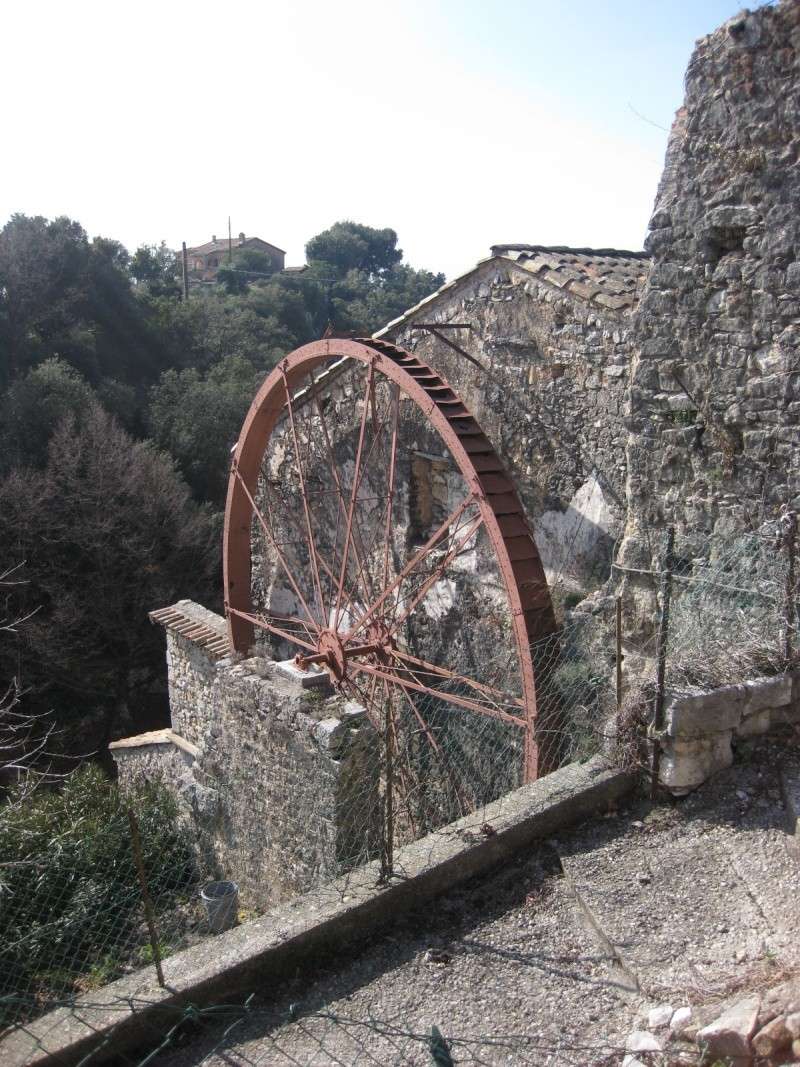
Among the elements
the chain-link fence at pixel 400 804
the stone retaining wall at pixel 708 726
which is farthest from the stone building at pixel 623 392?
the stone retaining wall at pixel 708 726

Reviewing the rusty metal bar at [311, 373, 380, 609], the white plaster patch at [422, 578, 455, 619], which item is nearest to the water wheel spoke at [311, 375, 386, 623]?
the rusty metal bar at [311, 373, 380, 609]

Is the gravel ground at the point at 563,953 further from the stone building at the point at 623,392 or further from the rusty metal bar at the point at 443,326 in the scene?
the rusty metal bar at the point at 443,326

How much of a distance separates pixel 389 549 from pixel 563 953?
5.31 meters

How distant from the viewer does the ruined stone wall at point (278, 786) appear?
18.0 feet

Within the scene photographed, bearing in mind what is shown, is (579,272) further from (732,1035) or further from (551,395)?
(732,1035)

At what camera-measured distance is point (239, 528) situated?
941cm

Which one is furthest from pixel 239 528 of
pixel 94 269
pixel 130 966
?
pixel 94 269

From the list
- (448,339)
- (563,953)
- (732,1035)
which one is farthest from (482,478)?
(732,1035)

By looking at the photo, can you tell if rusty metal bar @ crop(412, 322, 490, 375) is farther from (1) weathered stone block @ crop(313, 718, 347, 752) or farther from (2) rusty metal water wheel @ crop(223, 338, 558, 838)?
(1) weathered stone block @ crop(313, 718, 347, 752)

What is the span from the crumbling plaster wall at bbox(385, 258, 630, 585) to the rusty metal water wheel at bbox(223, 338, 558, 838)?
0.50 m

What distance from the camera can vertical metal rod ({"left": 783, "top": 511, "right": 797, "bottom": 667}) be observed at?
3839 mm

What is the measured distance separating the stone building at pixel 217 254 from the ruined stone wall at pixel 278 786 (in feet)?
97.2

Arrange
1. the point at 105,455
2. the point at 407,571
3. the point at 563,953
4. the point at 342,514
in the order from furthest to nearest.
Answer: the point at 105,455, the point at 342,514, the point at 407,571, the point at 563,953

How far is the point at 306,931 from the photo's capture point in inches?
122
